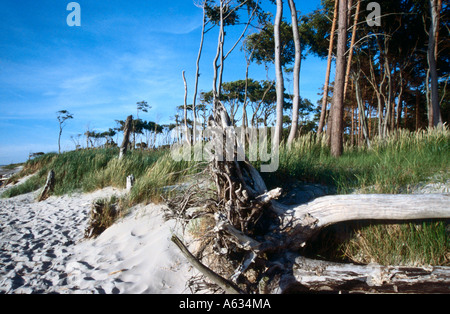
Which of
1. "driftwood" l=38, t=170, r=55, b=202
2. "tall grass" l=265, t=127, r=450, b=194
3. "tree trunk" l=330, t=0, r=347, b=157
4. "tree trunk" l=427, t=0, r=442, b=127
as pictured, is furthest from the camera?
"tree trunk" l=427, t=0, r=442, b=127

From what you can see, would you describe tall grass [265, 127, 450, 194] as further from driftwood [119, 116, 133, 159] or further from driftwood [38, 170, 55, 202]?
driftwood [38, 170, 55, 202]

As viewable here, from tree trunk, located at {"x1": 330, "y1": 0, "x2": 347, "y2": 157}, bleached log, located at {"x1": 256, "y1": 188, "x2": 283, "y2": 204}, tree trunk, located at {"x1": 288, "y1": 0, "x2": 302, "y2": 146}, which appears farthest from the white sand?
tree trunk, located at {"x1": 288, "y1": 0, "x2": 302, "y2": 146}

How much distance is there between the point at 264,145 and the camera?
473 centimetres

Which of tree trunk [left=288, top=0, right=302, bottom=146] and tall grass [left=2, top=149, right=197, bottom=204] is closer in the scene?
tall grass [left=2, top=149, right=197, bottom=204]

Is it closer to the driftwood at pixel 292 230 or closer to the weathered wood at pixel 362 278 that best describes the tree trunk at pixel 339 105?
the driftwood at pixel 292 230

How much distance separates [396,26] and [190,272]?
15.9 m

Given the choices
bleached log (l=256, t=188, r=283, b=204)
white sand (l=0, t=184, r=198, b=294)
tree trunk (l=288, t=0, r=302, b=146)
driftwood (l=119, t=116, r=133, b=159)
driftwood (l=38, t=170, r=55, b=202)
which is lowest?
white sand (l=0, t=184, r=198, b=294)

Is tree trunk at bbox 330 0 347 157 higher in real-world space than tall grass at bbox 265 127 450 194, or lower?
higher

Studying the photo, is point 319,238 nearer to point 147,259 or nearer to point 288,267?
point 288,267

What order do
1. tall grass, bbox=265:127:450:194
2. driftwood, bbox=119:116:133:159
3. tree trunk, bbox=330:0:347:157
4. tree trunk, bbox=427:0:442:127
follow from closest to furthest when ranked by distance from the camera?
1. tall grass, bbox=265:127:450:194
2. tree trunk, bbox=330:0:347:157
3. driftwood, bbox=119:116:133:159
4. tree trunk, bbox=427:0:442:127

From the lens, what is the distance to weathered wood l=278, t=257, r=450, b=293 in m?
2.06

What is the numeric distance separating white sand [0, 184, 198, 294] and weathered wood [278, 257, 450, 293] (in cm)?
118

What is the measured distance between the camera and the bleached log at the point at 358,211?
2.35 meters

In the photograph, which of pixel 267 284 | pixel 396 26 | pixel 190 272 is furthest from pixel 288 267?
pixel 396 26
